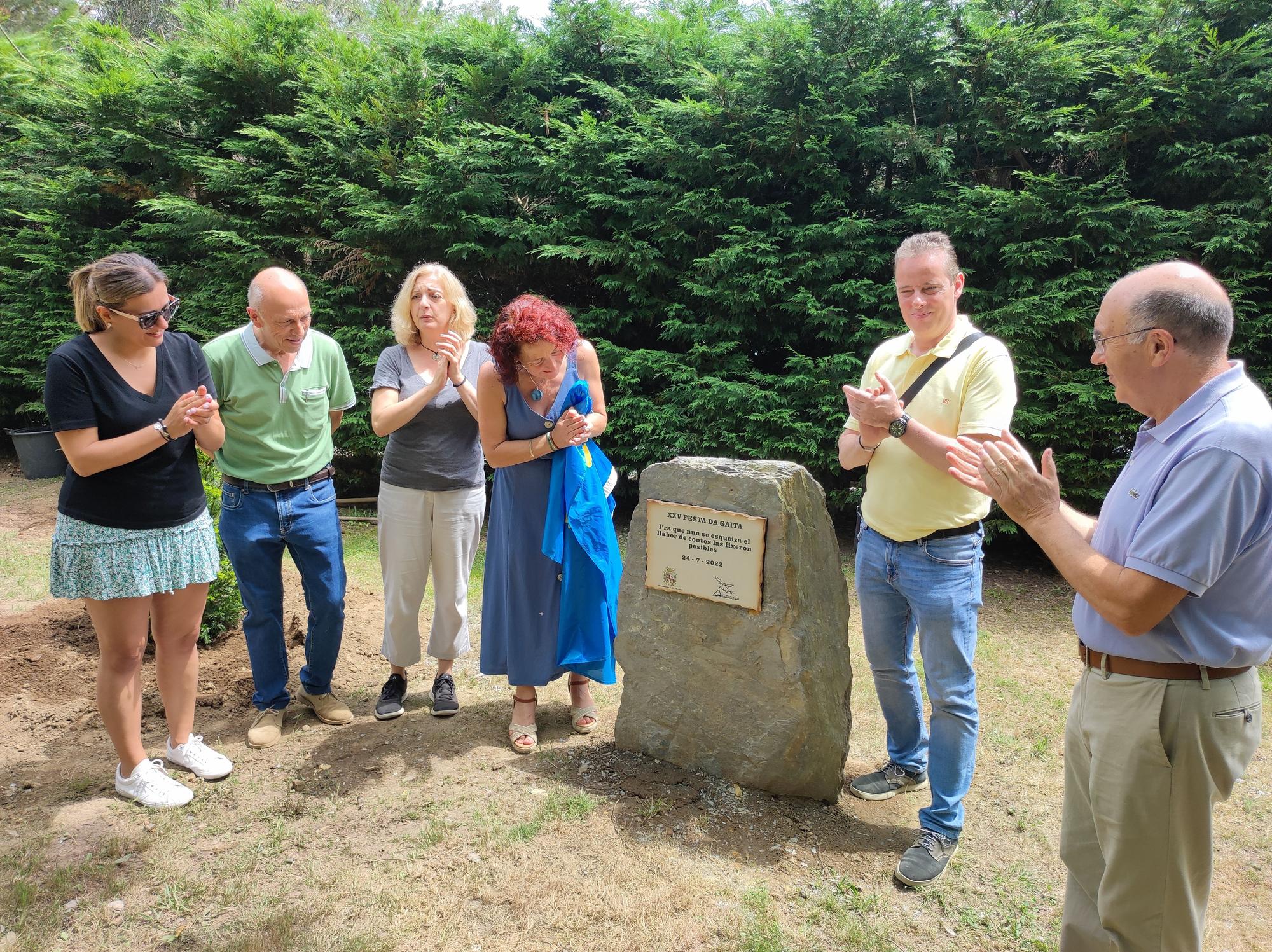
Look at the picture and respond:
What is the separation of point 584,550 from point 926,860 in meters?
1.78

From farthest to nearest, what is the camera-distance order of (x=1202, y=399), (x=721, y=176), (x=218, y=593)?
1. (x=721, y=176)
2. (x=218, y=593)
3. (x=1202, y=399)

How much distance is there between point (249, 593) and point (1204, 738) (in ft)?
11.7

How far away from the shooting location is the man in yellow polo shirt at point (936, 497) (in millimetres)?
2676

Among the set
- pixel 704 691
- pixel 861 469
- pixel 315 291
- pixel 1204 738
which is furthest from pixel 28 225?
pixel 1204 738

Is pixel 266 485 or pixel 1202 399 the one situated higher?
pixel 1202 399

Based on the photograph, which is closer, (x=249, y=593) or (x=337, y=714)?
(x=249, y=593)

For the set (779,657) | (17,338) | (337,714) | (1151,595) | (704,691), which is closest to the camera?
(1151,595)

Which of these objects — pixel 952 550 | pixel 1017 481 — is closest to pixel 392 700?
pixel 952 550

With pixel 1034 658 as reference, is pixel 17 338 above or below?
above

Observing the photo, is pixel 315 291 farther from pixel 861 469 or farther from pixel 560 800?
pixel 560 800

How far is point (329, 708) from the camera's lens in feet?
12.9

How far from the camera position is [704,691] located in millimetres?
3330

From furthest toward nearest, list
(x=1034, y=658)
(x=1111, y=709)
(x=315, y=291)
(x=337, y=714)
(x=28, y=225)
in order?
(x=28, y=225) < (x=315, y=291) < (x=1034, y=658) < (x=337, y=714) < (x=1111, y=709)

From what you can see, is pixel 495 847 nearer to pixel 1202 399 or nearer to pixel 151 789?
pixel 151 789
